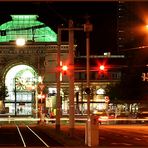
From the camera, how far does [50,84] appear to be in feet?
522

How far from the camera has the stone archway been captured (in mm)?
160750

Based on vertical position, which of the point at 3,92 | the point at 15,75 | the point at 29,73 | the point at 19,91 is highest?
the point at 29,73

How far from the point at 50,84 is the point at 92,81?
36.4 ft

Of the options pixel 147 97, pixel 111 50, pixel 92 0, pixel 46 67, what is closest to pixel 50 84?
pixel 46 67

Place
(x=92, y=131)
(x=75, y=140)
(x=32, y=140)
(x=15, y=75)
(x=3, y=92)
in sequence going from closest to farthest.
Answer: (x=92, y=131) → (x=75, y=140) → (x=32, y=140) → (x=3, y=92) → (x=15, y=75)

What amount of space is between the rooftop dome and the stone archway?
9.28 meters

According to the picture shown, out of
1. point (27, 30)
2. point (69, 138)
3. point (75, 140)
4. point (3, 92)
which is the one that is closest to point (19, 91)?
point (3, 92)

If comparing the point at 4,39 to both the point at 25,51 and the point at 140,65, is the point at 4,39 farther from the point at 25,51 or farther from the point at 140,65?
the point at 140,65

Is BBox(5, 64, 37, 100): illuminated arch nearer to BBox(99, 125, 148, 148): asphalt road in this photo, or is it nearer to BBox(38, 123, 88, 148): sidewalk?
BBox(99, 125, 148, 148): asphalt road

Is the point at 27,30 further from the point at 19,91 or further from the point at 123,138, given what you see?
the point at 123,138

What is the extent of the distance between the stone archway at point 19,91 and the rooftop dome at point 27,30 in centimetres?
928

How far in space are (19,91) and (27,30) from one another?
1956 centimetres

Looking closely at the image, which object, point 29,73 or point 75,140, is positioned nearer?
point 75,140

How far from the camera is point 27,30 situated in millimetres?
172250
